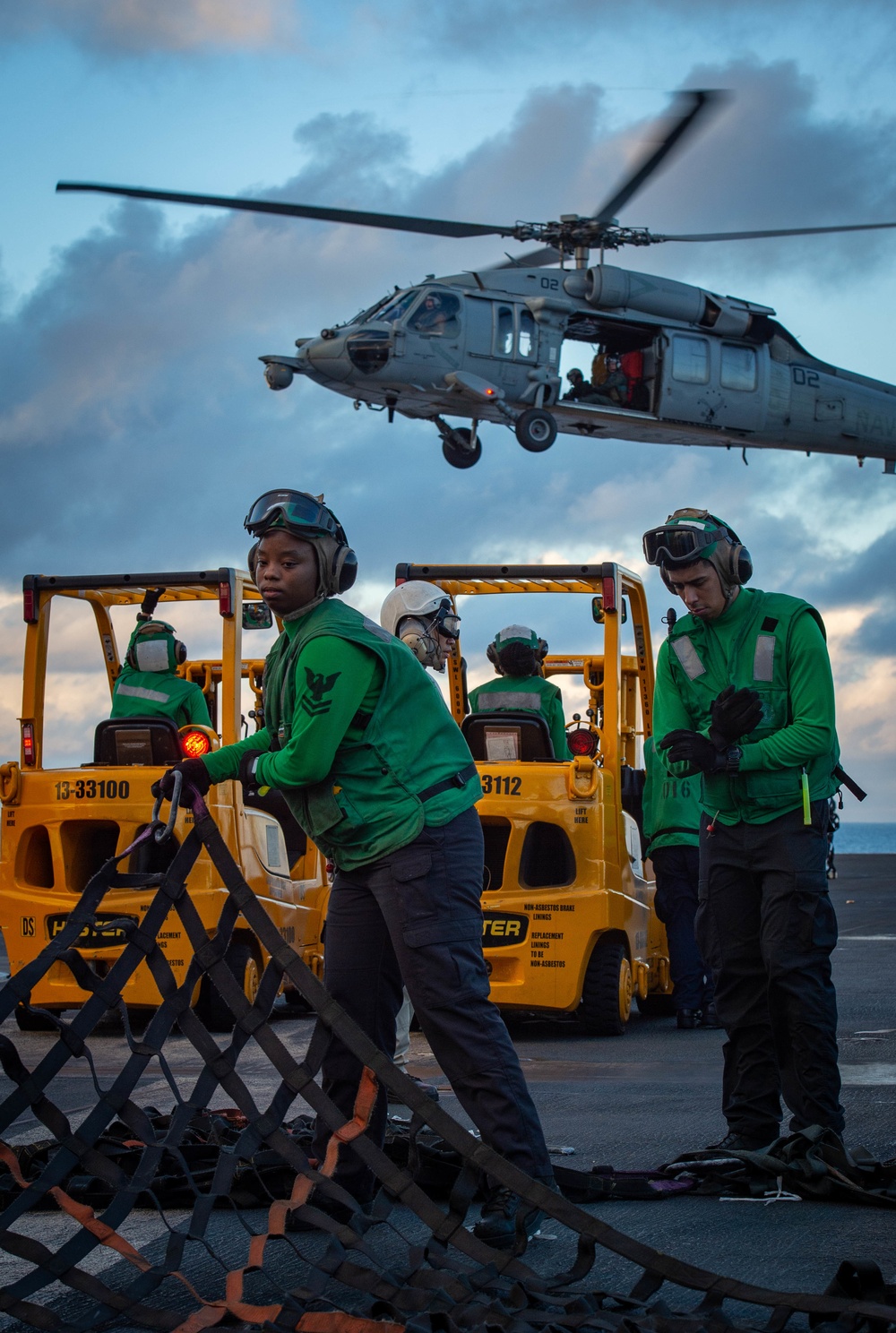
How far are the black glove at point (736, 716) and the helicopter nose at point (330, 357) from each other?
18.3 m

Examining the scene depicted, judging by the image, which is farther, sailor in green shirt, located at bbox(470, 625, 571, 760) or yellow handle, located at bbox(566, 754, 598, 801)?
sailor in green shirt, located at bbox(470, 625, 571, 760)

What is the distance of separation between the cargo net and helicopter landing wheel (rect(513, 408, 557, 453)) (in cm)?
2056

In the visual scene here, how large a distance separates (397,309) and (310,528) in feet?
63.5

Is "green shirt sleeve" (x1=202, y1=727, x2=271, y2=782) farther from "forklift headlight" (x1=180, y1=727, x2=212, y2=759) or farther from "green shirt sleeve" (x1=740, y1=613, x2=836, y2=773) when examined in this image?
"forklift headlight" (x1=180, y1=727, x2=212, y2=759)

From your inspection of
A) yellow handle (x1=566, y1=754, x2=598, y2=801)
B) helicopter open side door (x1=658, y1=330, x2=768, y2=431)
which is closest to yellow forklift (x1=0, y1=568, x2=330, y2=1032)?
yellow handle (x1=566, y1=754, x2=598, y2=801)

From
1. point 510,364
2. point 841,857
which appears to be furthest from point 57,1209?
point 841,857

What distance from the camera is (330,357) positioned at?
74.9ft

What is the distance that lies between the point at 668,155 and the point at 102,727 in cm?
1607

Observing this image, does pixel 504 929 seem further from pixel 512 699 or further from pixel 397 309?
pixel 397 309

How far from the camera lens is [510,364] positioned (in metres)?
23.8

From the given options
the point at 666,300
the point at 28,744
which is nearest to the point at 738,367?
the point at 666,300

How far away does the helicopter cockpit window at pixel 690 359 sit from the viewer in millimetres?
25719

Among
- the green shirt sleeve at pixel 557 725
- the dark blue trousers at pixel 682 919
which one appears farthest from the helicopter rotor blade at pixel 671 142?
the dark blue trousers at pixel 682 919

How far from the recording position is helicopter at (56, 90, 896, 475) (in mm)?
22828
